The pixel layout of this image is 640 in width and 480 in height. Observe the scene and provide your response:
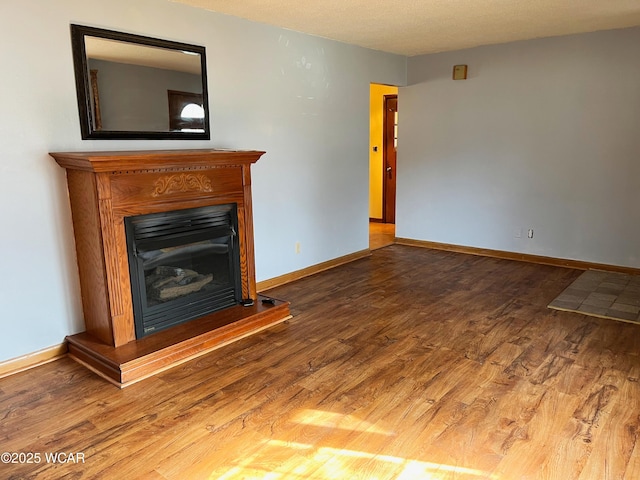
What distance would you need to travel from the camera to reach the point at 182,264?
3229mm

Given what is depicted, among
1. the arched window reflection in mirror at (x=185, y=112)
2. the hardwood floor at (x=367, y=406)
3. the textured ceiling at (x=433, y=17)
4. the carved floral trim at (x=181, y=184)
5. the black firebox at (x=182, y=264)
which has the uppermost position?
the textured ceiling at (x=433, y=17)

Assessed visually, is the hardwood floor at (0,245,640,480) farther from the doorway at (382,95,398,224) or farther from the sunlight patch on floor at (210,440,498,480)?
the doorway at (382,95,398,224)

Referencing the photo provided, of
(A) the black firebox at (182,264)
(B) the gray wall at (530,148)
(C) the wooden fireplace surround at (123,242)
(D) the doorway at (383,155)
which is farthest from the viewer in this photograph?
(D) the doorway at (383,155)

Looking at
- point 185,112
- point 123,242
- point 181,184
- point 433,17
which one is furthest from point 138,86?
point 433,17

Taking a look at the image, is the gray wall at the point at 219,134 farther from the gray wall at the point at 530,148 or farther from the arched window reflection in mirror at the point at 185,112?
the gray wall at the point at 530,148

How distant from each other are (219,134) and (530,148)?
332cm

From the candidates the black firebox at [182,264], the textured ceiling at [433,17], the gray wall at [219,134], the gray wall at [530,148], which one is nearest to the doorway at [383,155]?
the gray wall at [530,148]

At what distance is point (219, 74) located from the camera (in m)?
3.71

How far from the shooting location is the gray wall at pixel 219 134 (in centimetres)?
274

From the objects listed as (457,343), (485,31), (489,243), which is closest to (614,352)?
(457,343)

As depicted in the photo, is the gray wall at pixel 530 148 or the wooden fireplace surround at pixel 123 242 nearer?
the wooden fireplace surround at pixel 123 242

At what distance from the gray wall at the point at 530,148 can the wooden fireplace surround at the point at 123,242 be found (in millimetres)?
3213

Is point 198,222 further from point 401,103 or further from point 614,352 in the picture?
point 401,103

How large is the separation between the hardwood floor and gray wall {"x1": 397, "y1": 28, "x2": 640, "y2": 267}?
1.73 m
